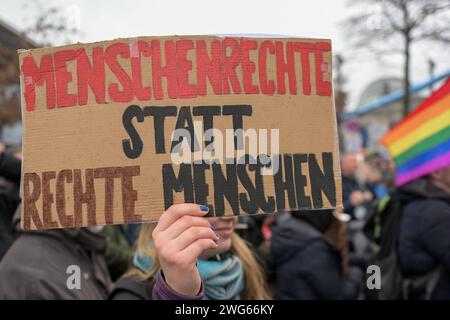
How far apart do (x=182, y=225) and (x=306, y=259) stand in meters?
2.04

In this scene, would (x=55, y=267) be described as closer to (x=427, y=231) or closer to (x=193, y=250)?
(x=193, y=250)

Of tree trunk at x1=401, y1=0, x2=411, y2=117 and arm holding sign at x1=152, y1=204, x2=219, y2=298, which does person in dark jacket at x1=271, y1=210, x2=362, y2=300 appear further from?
tree trunk at x1=401, y1=0, x2=411, y2=117

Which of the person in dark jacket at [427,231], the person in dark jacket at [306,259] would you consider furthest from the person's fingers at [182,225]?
the person in dark jacket at [306,259]

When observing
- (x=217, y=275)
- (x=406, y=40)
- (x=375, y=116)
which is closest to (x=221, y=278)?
(x=217, y=275)

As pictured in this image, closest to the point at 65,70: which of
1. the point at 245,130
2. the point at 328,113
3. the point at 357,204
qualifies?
the point at 245,130

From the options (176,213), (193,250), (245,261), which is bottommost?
(245,261)

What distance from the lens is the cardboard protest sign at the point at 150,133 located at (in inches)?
58.6

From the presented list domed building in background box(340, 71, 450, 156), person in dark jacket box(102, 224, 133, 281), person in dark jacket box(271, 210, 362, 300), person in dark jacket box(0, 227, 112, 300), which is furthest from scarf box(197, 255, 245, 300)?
domed building in background box(340, 71, 450, 156)

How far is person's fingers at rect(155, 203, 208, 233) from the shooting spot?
4.56 ft

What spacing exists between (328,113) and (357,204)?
5277 mm

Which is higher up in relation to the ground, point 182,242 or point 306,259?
point 182,242

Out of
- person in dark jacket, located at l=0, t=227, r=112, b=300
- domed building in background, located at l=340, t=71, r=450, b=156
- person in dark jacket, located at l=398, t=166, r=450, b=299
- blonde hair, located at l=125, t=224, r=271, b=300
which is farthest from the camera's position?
domed building in background, located at l=340, t=71, r=450, b=156

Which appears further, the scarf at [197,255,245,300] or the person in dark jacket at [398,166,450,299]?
the person in dark jacket at [398,166,450,299]

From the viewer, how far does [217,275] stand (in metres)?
2.05
